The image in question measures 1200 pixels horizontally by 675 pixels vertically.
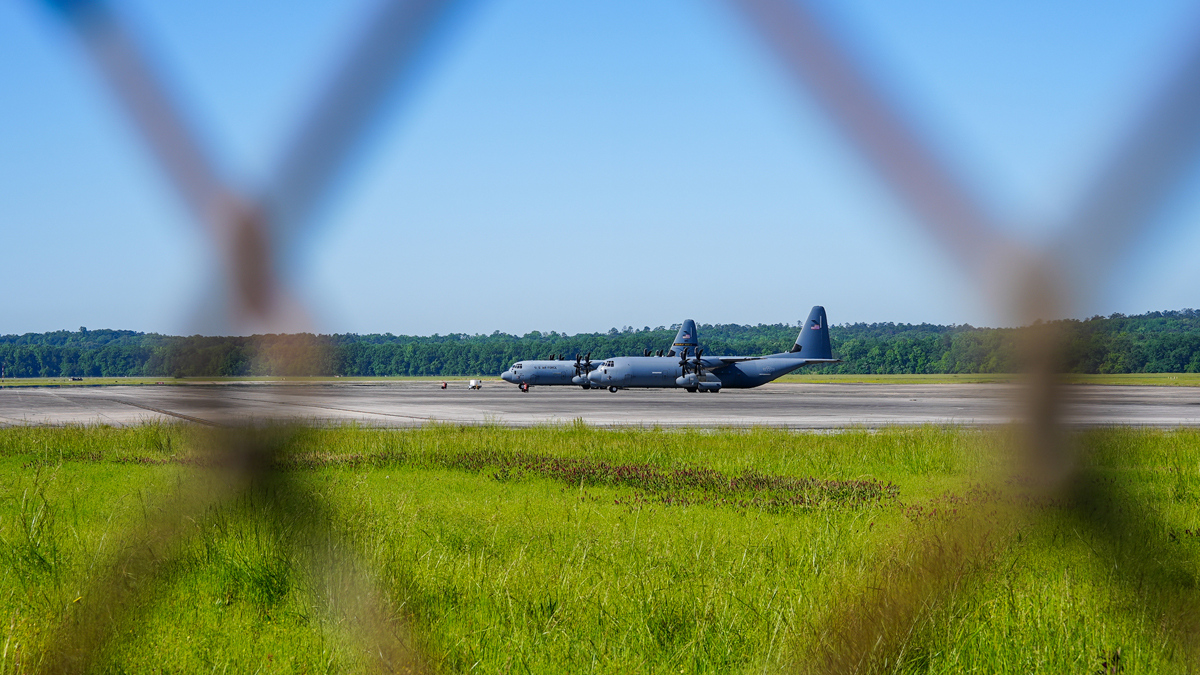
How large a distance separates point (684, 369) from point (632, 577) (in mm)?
58506

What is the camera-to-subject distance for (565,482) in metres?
13.8

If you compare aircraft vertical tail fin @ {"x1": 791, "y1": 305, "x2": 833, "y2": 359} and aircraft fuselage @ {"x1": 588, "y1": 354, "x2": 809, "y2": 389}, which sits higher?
aircraft vertical tail fin @ {"x1": 791, "y1": 305, "x2": 833, "y2": 359}

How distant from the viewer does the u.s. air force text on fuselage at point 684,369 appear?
62812 mm

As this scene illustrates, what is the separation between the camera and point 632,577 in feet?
21.4

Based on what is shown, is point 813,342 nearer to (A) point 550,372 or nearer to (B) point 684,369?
(B) point 684,369

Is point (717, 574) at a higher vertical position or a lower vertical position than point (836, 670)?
lower

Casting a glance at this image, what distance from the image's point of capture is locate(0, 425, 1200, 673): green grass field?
3.49 meters

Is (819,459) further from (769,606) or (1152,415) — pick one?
(1152,415)

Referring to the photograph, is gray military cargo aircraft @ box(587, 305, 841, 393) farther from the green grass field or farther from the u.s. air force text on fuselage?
the green grass field

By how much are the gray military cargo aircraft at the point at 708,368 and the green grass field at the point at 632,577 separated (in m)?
50.4

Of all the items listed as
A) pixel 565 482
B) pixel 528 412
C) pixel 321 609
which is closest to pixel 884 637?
pixel 321 609

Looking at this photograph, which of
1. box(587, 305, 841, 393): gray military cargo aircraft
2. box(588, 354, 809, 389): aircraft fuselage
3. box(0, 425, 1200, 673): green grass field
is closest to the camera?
box(0, 425, 1200, 673): green grass field

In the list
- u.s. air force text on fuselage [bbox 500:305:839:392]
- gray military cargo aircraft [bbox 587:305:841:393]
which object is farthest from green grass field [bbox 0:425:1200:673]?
u.s. air force text on fuselage [bbox 500:305:839:392]

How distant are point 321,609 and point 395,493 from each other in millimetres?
7822
